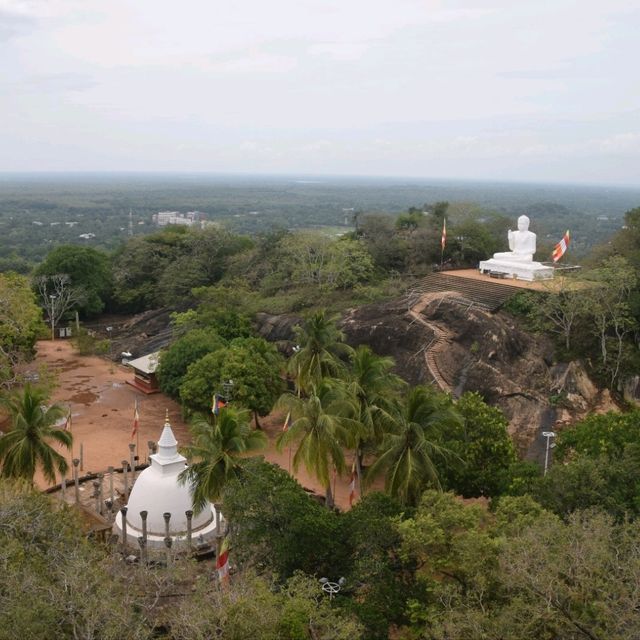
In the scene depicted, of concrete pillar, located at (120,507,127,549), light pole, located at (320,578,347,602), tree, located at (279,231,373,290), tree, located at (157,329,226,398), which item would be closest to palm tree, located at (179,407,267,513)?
concrete pillar, located at (120,507,127,549)

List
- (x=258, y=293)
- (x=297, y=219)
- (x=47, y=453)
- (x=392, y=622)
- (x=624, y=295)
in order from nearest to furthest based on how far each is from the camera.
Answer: (x=392, y=622) → (x=47, y=453) → (x=624, y=295) → (x=258, y=293) → (x=297, y=219)

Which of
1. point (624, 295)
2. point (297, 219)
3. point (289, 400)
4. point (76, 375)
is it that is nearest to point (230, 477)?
point (289, 400)

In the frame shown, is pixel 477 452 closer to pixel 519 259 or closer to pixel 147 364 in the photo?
pixel 519 259

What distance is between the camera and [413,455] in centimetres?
1891

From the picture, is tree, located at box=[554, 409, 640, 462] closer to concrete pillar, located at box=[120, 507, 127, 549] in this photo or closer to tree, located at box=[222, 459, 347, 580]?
tree, located at box=[222, 459, 347, 580]

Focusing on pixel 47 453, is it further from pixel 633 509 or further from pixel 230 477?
pixel 633 509

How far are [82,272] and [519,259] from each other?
33193 millimetres

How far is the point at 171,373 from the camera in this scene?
1319 inches

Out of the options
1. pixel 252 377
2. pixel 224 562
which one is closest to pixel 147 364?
pixel 252 377

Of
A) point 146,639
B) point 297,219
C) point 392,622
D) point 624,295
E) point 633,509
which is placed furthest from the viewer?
point 297,219

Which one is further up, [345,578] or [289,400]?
[289,400]

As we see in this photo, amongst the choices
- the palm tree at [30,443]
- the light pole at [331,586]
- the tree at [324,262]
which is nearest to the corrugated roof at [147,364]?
the tree at [324,262]

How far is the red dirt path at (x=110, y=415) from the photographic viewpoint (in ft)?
93.1

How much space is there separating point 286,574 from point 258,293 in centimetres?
3141
